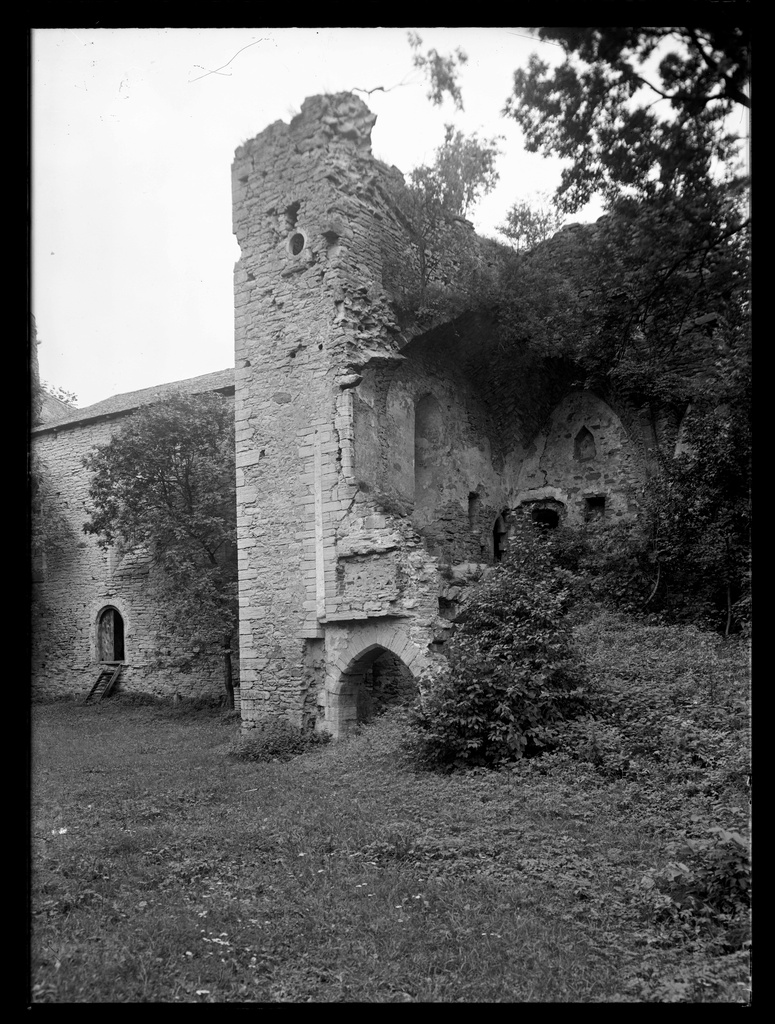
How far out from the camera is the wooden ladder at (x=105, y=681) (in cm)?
2159

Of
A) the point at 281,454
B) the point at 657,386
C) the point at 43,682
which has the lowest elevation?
the point at 43,682

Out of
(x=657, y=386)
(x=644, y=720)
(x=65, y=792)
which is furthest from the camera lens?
(x=657, y=386)

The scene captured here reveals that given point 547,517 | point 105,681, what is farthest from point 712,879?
point 105,681

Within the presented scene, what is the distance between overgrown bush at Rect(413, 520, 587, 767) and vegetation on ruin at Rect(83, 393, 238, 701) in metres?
9.00

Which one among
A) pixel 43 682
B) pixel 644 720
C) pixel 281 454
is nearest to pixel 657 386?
pixel 281 454

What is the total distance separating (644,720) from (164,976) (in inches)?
229

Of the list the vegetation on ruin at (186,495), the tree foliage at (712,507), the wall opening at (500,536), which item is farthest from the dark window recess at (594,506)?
the vegetation on ruin at (186,495)

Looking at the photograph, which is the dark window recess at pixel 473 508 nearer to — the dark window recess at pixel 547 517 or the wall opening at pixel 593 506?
the dark window recess at pixel 547 517

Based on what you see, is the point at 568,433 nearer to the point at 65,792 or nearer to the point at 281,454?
the point at 281,454

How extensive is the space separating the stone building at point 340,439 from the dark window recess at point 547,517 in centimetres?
112

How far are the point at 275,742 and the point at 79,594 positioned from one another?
510 inches

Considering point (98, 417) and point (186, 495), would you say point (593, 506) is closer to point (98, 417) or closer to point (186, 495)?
point (186, 495)

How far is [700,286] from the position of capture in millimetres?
5734

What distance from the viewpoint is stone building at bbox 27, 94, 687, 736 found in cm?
1244
